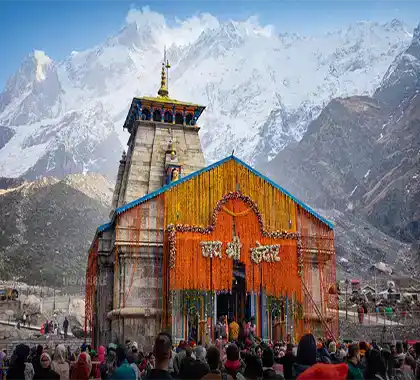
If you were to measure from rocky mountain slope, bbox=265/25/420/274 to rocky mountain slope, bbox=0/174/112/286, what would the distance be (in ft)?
152

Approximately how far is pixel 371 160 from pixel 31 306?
309ft

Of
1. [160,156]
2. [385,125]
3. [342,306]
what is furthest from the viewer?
[385,125]

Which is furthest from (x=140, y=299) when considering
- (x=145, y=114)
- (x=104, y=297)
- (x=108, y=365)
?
(x=145, y=114)

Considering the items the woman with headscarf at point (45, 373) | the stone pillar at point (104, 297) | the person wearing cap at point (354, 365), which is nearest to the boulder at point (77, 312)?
the stone pillar at point (104, 297)

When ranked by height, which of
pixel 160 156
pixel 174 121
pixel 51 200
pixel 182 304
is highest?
pixel 51 200

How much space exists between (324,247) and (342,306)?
76.3 ft

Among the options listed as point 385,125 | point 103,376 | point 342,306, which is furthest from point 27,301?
point 385,125

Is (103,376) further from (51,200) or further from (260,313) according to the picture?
(51,200)

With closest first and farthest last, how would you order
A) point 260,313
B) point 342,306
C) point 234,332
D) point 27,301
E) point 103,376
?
point 103,376 → point 234,332 → point 260,313 → point 342,306 → point 27,301

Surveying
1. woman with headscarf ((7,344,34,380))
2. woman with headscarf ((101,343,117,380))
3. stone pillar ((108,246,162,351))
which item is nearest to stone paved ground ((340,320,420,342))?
stone pillar ((108,246,162,351))

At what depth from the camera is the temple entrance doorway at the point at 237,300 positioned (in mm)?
23555

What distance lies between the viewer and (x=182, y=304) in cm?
2081

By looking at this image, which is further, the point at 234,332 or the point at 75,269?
the point at 75,269

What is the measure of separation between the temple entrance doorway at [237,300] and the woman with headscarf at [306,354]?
15.7m
